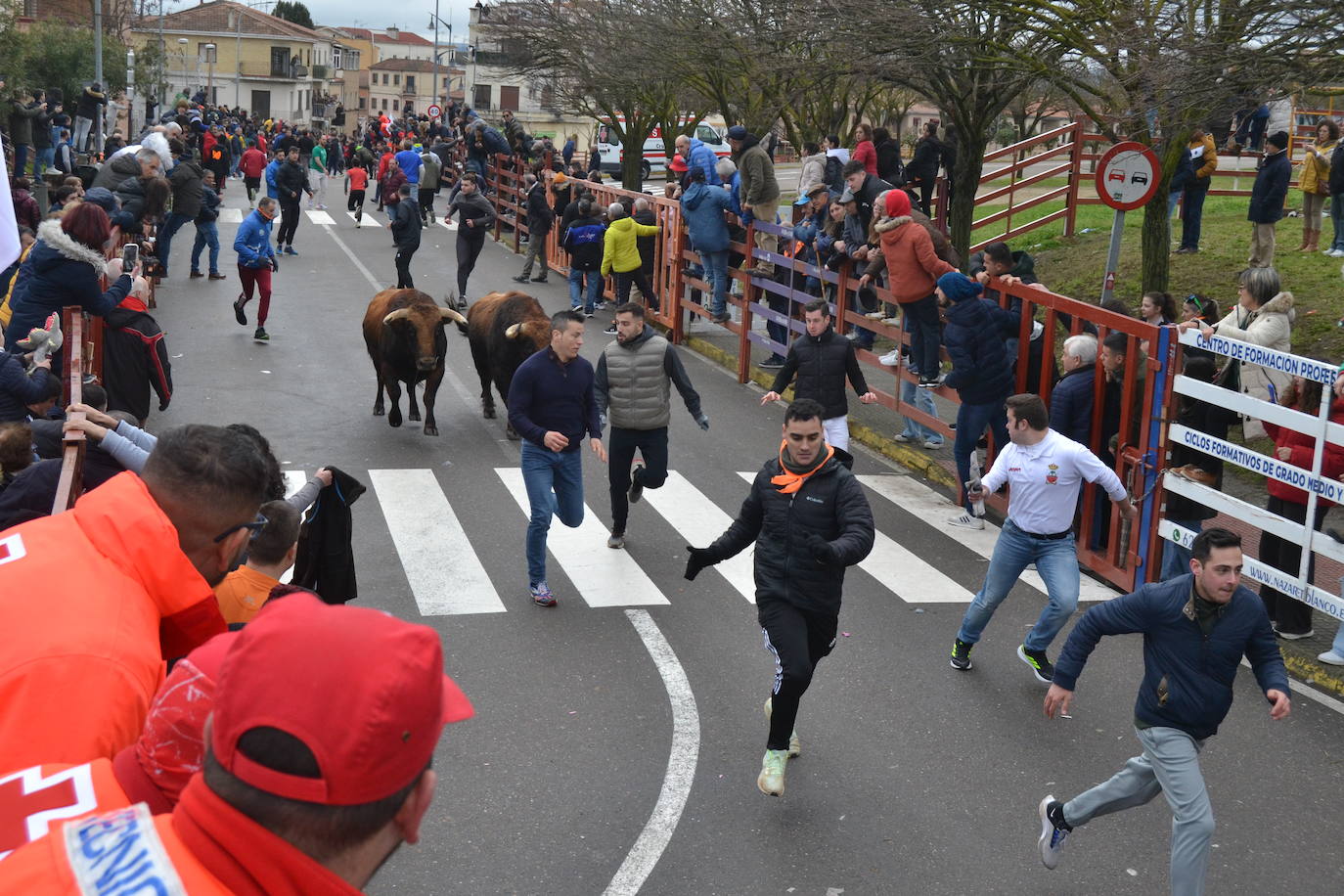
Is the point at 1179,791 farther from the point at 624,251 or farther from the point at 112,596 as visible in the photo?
the point at 624,251

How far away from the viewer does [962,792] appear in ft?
23.1

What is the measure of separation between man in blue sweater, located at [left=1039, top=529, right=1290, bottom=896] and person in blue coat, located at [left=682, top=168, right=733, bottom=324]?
13.3 meters

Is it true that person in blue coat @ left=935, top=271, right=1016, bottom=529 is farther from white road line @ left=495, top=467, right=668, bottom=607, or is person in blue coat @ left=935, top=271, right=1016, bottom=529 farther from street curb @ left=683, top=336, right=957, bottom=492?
white road line @ left=495, top=467, right=668, bottom=607

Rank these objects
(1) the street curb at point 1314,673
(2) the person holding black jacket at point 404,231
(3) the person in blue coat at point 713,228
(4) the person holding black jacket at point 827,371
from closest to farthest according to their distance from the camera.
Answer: (1) the street curb at point 1314,673
(4) the person holding black jacket at point 827,371
(3) the person in blue coat at point 713,228
(2) the person holding black jacket at point 404,231

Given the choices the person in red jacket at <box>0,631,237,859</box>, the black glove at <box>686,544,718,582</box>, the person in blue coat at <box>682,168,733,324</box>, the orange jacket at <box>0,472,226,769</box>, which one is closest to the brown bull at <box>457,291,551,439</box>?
the person in blue coat at <box>682,168,733,324</box>

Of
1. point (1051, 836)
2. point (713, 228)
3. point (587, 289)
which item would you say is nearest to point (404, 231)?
point (587, 289)

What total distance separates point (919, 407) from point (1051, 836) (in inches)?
334

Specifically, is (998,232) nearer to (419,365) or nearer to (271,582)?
(419,365)

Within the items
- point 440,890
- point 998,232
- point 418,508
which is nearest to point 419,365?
point 418,508

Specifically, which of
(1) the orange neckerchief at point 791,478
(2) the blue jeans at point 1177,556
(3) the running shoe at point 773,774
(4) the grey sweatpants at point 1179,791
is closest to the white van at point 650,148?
(2) the blue jeans at point 1177,556

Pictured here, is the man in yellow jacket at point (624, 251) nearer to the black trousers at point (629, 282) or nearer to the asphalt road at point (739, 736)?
the black trousers at point (629, 282)

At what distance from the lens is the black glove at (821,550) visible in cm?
670

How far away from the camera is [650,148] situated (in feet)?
121

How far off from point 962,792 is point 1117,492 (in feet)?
8.26
